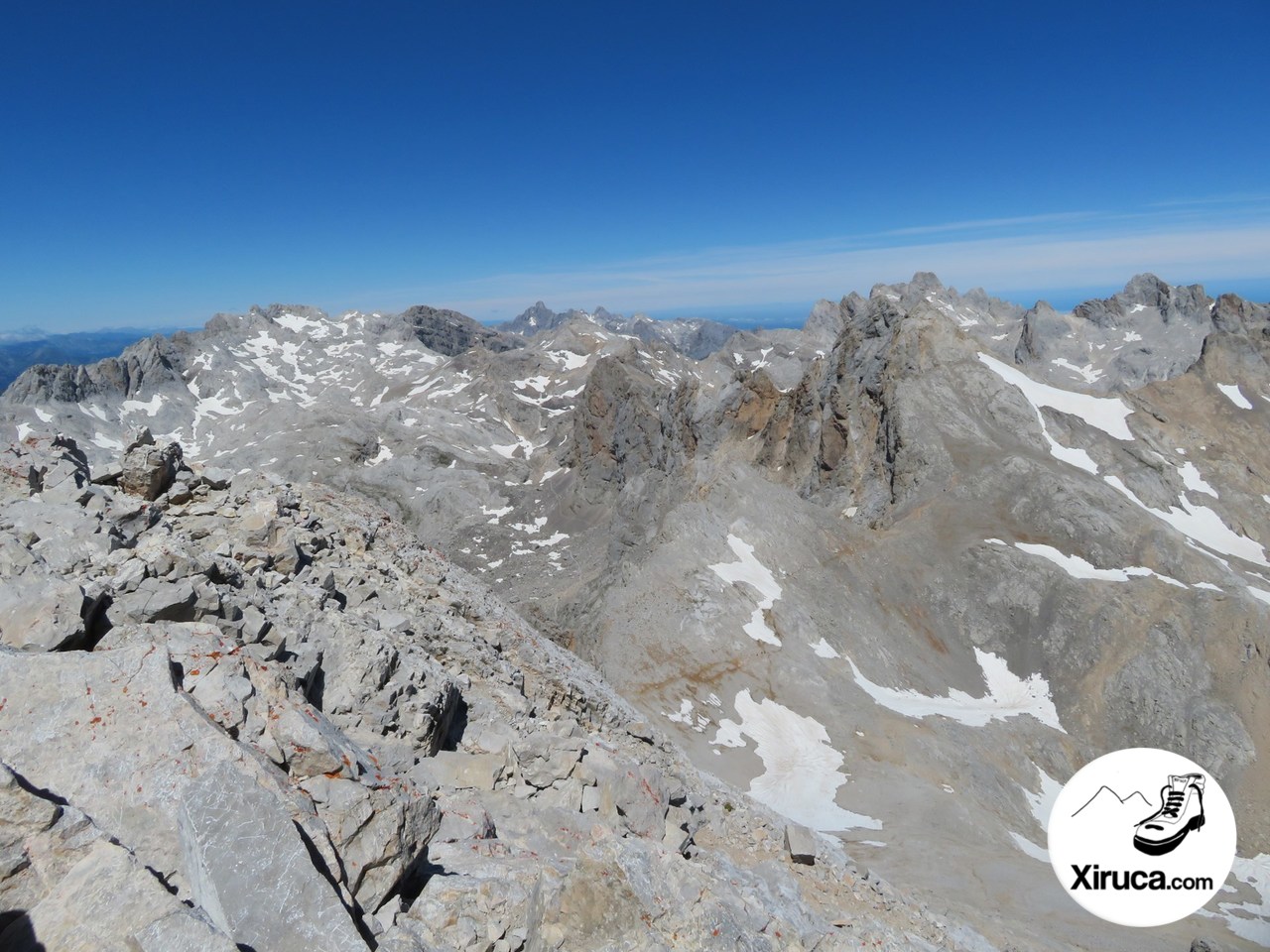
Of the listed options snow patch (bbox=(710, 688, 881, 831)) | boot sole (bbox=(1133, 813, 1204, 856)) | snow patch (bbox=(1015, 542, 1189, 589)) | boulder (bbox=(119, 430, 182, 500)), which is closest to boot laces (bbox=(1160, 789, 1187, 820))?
boot sole (bbox=(1133, 813, 1204, 856))

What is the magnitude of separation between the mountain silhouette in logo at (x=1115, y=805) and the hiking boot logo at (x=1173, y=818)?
0.41 meters

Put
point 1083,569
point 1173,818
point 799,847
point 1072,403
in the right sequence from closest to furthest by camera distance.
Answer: point 799,847 → point 1173,818 → point 1083,569 → point 1072,403

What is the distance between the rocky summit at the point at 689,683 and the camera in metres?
9.15

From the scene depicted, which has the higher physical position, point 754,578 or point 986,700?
point 754,578

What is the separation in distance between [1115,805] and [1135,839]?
4.23 ft

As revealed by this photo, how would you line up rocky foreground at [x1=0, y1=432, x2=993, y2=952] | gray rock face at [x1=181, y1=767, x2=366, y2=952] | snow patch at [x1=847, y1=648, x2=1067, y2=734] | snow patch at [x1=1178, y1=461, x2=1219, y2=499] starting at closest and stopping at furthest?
gray rock face at [x1=181, y1=767, x2=366, y2=952], rocky foreground at [x1=0, y1=432, x2=993, y2=952], snow patch at [x1=847, y1=648, x2=1067, y2=734], snow patch at [x1=1178, y1=461, x2=1219, y2=499]

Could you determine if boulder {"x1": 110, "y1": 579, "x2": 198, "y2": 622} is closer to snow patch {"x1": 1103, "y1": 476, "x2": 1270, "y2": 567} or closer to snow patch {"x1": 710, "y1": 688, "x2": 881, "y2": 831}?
snow patch {"x1": 710, "y1": 688, "x2": 881, "y2": 831}

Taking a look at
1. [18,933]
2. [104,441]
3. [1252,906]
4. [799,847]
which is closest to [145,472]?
[18,933]

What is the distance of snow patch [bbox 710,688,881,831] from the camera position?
36531 mm

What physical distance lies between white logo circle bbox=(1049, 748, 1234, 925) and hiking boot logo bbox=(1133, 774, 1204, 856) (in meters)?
0.04

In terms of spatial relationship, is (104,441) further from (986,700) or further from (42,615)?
(42,615)

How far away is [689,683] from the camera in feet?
156

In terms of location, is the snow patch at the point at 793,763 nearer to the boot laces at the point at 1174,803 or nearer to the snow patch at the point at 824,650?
the snow patch at the point at 824,650

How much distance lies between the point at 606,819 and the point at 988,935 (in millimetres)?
18638
